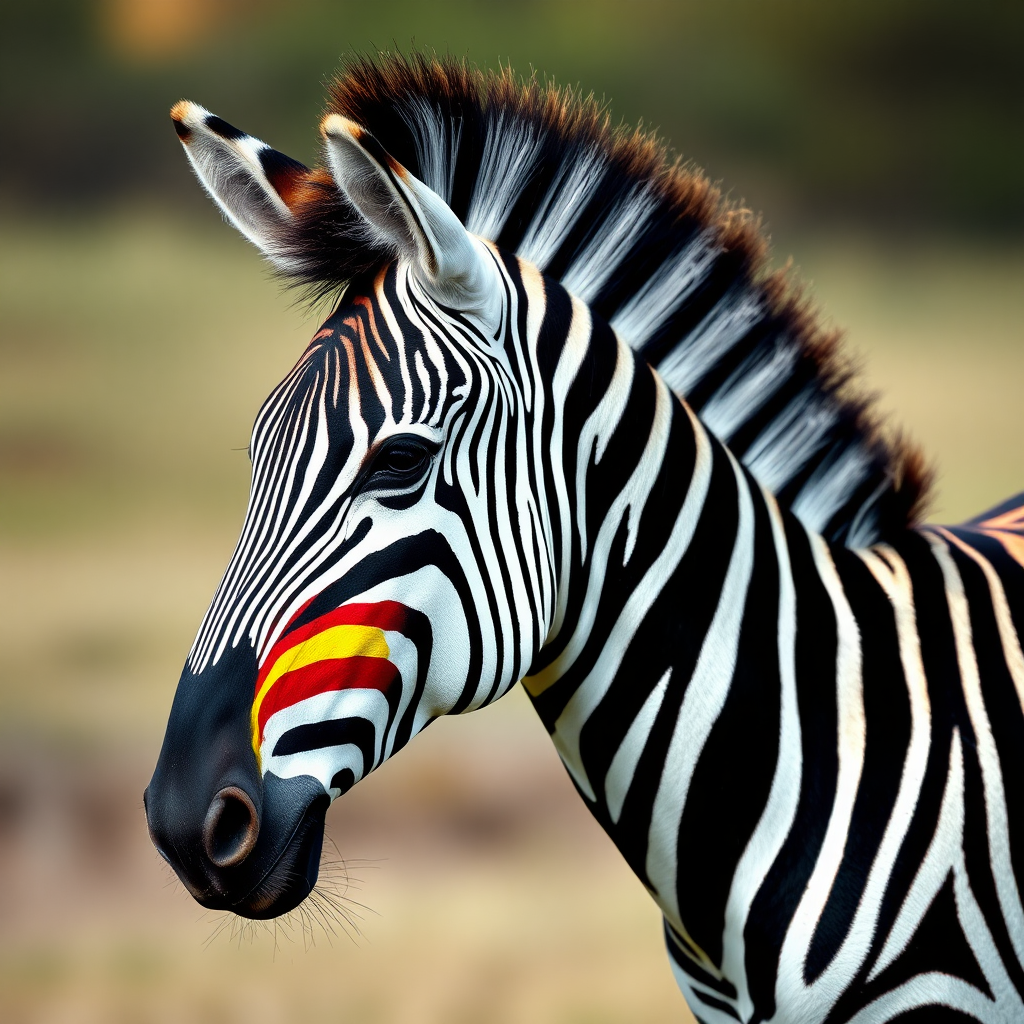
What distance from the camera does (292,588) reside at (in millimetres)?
1134

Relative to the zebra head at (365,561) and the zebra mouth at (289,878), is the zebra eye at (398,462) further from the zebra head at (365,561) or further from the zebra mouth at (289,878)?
the zebra mouth at (289,878)

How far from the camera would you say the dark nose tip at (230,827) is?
1.07 meters

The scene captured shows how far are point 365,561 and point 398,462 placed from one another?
13 centimetres

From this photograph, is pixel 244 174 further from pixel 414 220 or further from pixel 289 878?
pixel 289 878

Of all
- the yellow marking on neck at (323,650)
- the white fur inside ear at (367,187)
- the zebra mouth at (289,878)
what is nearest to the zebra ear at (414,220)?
the white fur inside ear at (367,187)

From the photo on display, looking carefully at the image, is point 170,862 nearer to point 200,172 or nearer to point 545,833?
point 200,172

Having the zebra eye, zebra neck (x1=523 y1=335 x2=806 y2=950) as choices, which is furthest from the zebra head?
zebra neck (x1=523 y1=335 x2=806 y2=950)

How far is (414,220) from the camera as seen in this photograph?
1129mm

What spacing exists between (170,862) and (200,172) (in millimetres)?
979

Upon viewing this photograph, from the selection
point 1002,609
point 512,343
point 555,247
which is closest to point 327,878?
point 512,343

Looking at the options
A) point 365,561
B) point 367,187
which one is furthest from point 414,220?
point 365,561

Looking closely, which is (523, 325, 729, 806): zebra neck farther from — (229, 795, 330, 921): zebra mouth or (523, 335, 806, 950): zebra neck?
(229, 795, 330, 921): zebra mouth

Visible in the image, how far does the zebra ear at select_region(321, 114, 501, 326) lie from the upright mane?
0.37ft

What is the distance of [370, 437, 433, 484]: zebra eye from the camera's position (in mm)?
1167
